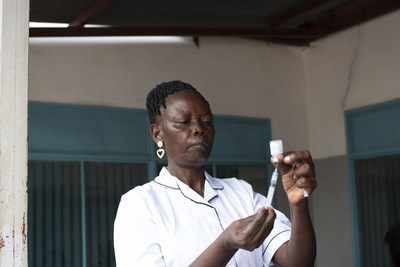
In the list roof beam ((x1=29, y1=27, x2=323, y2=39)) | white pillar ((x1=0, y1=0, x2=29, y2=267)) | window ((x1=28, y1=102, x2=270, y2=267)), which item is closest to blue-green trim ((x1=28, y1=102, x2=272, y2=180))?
window ((x1=28, y1=102, x2=270, y2=267))

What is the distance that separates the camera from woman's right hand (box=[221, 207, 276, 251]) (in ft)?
5.58

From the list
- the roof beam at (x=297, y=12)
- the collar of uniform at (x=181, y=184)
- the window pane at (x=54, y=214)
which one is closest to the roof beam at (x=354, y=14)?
the roof beam at (x=297, y=12)

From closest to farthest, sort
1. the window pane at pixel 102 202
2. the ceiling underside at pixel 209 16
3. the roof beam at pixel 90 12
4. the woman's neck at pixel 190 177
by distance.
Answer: the woman's neck at pixel 190 177
the roof beam at pixel 90 12
the ceiling underside at pixel 209 16
the window pane at pixel 102 202

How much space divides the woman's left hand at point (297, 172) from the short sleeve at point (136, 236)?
1.48 ft

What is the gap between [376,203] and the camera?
608 cm

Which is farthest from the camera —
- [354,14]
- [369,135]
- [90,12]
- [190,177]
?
[354,14]

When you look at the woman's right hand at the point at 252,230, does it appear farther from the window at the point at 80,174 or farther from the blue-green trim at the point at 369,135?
the blue-green trim at the point at 369,135

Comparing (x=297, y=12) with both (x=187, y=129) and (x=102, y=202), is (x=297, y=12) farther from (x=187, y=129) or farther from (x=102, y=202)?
(x=187, y=129)

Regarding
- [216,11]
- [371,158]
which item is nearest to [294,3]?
[216,11]

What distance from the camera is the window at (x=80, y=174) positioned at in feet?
17.2

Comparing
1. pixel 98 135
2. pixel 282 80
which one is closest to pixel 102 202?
pixel 98 135

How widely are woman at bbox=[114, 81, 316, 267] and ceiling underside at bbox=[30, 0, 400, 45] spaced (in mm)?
2925

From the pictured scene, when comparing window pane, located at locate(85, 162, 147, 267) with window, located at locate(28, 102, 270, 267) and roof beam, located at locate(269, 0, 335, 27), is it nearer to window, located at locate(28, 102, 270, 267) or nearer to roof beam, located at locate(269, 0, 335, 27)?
window, located at locate(28, 102, 270, 267)

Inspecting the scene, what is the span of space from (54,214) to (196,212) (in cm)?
350
